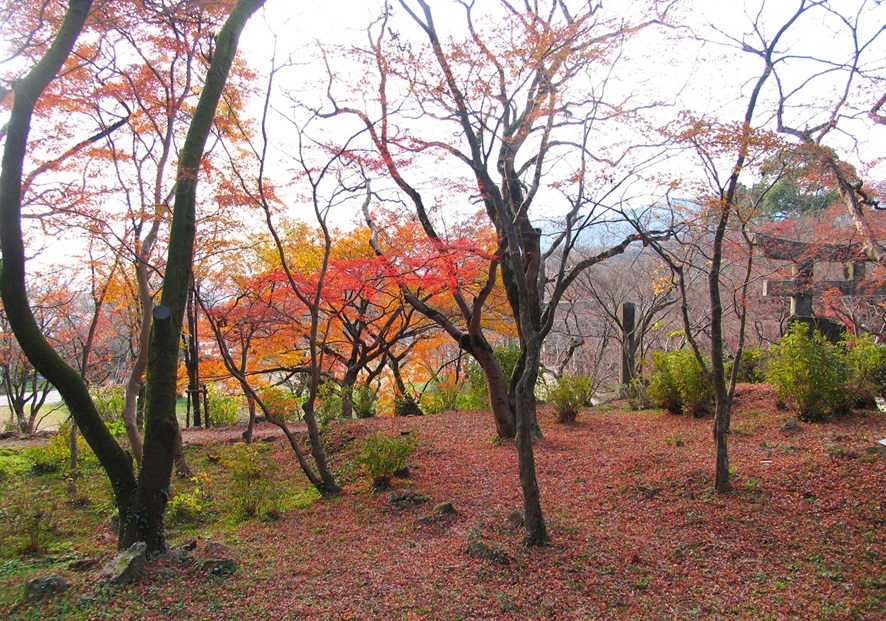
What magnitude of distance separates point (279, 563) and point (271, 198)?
348cm

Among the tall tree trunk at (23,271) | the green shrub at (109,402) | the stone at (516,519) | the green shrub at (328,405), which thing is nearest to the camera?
the tall tree trunk at (23,271)

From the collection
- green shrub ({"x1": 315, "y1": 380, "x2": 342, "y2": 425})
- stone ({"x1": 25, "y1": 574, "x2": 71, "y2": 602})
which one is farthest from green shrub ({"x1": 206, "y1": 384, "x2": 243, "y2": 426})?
stone ({"x1": 25, "y1": 574, "x2": 71, "y2": 602})

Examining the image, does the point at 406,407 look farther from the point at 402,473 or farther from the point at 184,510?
the point at 184,510

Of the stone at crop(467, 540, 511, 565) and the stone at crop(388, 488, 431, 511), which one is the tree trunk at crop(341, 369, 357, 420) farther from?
the stone at crop(467, 540, 511, 565)

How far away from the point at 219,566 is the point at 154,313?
1.60 metres

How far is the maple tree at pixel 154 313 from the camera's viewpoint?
10.0 ft

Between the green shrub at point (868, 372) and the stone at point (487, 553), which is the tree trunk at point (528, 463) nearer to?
the stone at point (487, 553)

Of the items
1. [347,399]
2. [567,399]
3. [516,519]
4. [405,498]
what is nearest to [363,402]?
[347,399]

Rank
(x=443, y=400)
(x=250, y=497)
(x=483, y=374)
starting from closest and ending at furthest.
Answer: (x=250, y=497), (x=483, y=374), (x=443, y=400)

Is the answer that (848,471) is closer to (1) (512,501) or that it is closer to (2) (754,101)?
(1) (512,501)

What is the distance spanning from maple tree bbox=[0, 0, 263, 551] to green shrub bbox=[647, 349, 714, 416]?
602 cm

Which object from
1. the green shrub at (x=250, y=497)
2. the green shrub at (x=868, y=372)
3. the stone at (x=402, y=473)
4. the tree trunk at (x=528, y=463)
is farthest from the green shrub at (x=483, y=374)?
the tree trunk at (x=528, y=463)

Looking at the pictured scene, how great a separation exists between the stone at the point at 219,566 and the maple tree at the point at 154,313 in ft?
1.15

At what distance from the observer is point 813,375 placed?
5699mm
